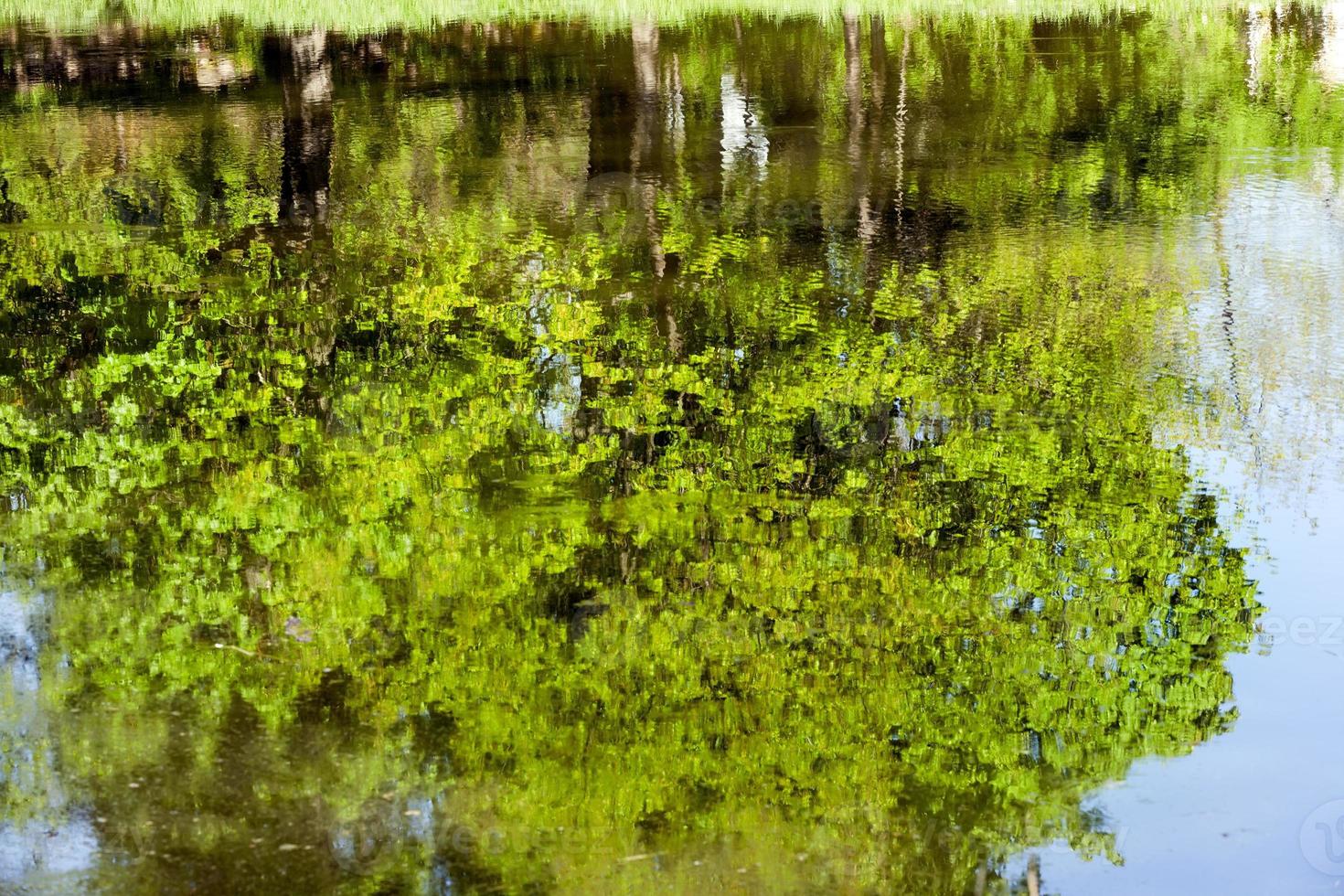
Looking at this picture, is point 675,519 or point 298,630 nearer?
point 298,630

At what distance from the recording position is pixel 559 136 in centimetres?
1786

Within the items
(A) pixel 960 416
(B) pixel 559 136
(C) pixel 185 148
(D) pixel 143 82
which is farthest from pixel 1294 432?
(D) pixel 143 82

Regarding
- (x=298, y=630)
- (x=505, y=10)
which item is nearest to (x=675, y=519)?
(x=298, y=630)

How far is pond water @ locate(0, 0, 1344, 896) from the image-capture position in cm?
535

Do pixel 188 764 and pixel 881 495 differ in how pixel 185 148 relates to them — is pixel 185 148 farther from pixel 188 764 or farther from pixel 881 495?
pixel 188 764

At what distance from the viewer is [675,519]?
7816 mm

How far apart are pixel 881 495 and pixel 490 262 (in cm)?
526

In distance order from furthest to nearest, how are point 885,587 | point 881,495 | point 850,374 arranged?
point 850,374, point 881,495, point 885,587
